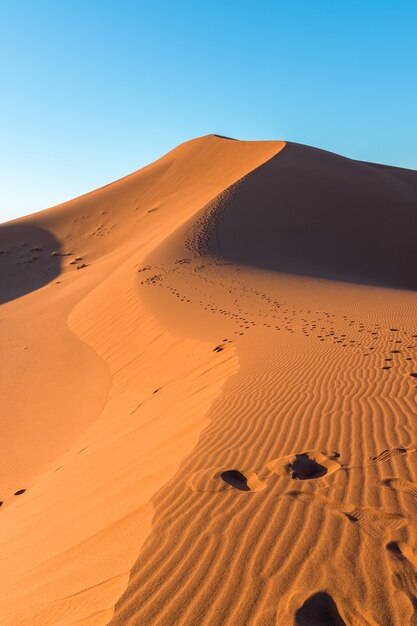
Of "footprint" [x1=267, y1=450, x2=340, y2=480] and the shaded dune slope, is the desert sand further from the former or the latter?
the shaded dune slope

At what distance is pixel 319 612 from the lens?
95.9 inches

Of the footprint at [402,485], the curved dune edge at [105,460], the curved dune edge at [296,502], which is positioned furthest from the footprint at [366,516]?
the curved dune edge at [105,460]

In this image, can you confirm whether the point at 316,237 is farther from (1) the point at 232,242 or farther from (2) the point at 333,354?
(2) the point at 333,354

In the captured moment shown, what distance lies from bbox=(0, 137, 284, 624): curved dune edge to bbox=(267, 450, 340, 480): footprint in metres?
0.90

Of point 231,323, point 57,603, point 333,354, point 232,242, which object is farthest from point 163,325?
point 232,242

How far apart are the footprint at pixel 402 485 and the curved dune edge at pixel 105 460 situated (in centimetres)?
170

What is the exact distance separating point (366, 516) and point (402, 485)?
0.54m

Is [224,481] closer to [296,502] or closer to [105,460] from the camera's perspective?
[296,502]

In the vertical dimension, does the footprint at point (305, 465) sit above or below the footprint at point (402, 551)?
below

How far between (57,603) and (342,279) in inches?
671

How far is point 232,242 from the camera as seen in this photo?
71.7 feet

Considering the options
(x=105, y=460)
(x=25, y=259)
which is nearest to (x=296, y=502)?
(x=105, y=460)

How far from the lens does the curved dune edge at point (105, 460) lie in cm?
300

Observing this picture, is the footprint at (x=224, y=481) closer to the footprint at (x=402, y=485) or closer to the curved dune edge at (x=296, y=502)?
the curved dune edge at (x=296, y=502)
